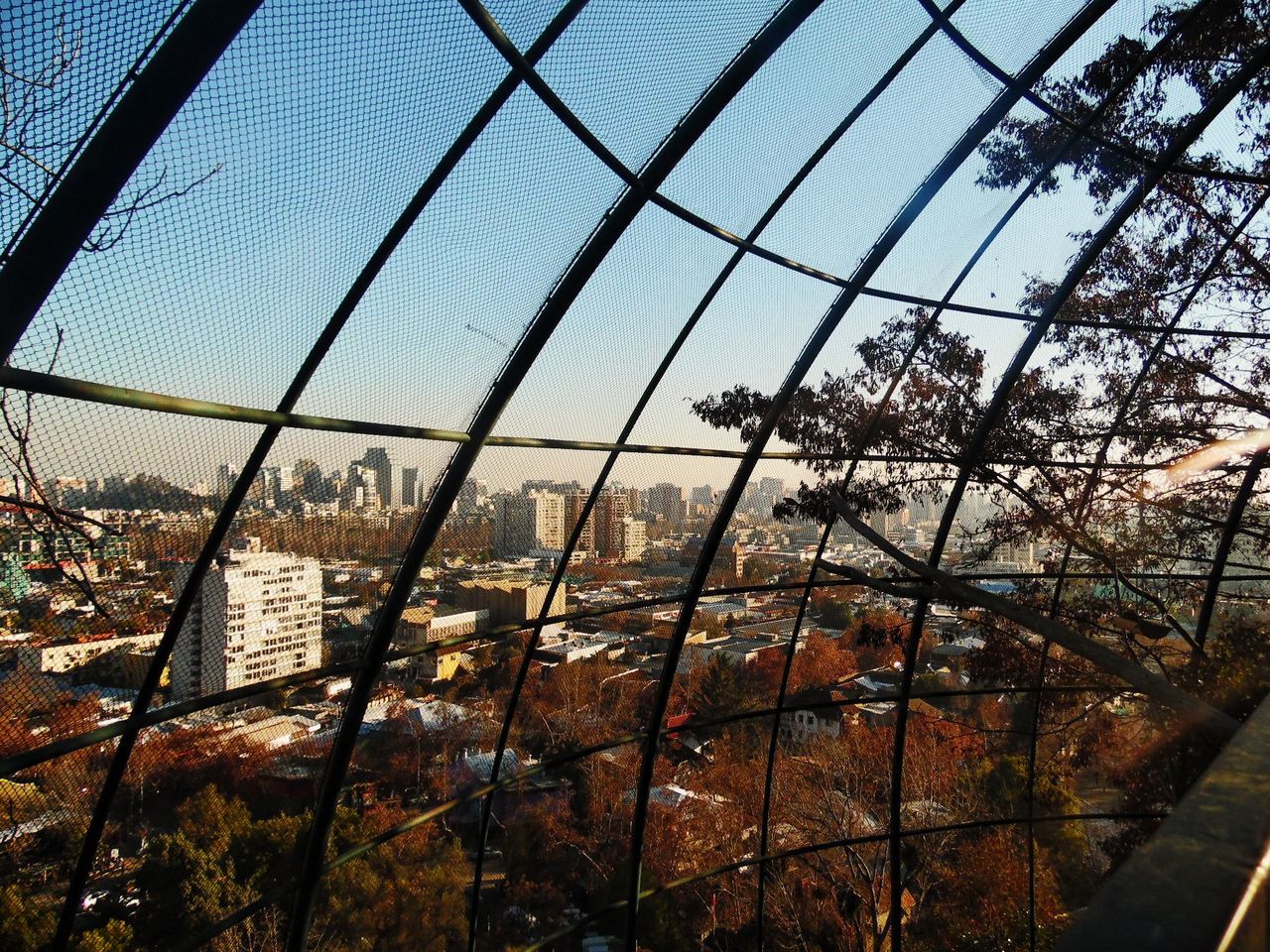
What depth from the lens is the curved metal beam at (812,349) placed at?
487 cm

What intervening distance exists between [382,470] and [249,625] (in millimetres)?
1140

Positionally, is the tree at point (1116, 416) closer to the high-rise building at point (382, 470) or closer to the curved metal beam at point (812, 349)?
the curved metal beam at point (812, 349)

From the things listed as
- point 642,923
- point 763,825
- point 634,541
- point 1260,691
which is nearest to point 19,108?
point 634,541

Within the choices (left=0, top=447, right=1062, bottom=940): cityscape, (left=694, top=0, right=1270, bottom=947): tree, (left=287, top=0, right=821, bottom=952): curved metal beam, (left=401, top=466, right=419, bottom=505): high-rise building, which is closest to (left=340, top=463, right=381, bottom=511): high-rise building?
(left=0, top=447, right=1062, bottom=940): cityscape

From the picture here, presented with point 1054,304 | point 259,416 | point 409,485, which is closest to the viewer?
point 259,416

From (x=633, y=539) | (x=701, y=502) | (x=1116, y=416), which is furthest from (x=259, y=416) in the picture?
(x=1116, y=416)

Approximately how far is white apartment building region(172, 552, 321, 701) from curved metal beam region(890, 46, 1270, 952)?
18.2ft

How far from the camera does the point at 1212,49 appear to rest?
6559 millimetres

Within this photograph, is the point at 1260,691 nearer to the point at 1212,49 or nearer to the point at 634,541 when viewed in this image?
the point at 1212,49

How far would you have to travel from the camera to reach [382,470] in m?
4.38

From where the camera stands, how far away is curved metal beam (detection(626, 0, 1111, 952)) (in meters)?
4.87

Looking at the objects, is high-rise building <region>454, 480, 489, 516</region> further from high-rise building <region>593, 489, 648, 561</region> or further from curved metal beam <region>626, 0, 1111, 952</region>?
curved metal beam <region>626, 0, 1111, 952</region>

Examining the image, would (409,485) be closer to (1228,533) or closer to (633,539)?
(633,539)

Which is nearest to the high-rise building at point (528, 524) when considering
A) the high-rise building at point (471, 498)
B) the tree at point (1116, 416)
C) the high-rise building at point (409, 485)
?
the high-rise building at point (471, 498)
